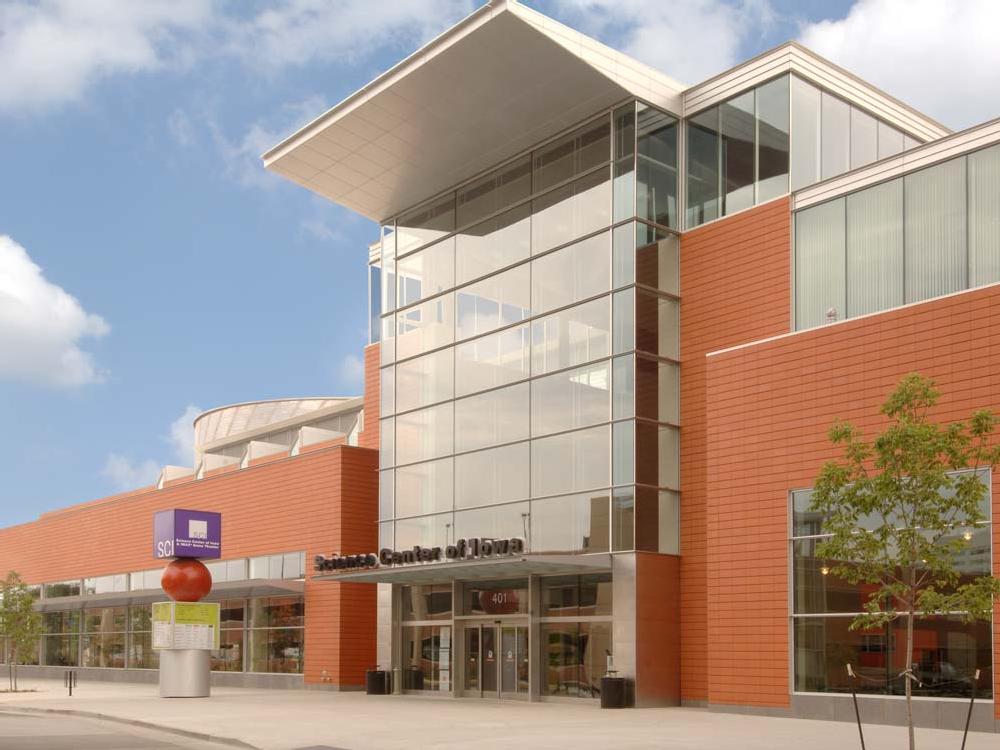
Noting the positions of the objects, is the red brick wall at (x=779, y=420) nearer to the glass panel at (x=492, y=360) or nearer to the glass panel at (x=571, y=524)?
the glass panel at (x=571, y=524)

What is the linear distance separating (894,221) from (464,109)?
1267 cm

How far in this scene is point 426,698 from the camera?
120 ft

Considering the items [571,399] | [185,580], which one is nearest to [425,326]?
[571,399]

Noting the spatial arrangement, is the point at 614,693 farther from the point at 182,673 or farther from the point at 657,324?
the point at 182,673

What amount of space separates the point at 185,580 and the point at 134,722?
1118 centimetres

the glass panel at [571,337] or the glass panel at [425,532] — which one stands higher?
the glass panel at [571,337]

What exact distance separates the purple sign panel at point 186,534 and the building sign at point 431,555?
3.38 meters

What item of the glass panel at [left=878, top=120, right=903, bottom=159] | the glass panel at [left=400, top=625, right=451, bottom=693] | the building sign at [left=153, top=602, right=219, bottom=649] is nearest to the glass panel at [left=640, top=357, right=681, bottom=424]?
the glass panel at [left=878, top=120, right=903, bottom=159]

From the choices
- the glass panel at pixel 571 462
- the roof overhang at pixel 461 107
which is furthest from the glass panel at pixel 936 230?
the glass panel at pixel 571 462

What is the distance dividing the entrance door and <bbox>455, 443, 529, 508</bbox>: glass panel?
142 inches

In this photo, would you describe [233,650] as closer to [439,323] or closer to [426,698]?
→ [426,698]

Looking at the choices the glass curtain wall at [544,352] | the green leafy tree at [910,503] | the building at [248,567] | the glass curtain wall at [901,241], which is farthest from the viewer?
the building at [248,567]

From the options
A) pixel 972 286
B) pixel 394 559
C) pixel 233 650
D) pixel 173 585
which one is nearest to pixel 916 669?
pixel 972 286

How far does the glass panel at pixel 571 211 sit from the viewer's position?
3369cm
